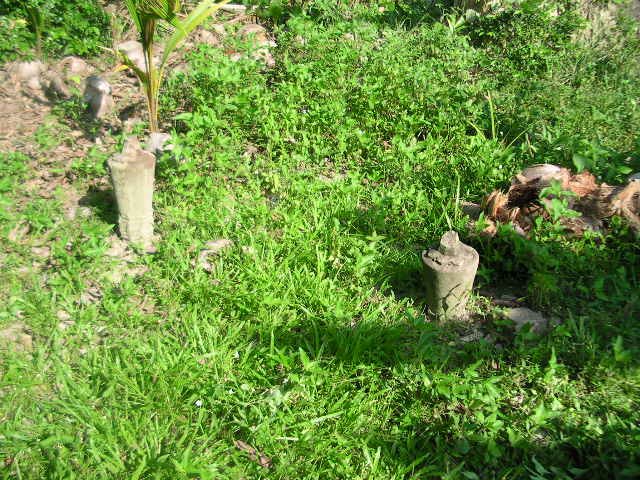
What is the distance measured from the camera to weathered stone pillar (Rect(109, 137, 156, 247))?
3.08 metres

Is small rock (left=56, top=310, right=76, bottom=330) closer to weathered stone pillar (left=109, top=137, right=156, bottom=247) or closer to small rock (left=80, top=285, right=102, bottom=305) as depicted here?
small rock (left=80, top=285, right=102, bottom=305)

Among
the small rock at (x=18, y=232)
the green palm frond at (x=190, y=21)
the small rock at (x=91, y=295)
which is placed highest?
the green palm frond at (x=190, y=21)

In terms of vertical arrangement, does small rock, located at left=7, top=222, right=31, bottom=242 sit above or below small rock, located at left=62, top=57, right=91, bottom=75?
below

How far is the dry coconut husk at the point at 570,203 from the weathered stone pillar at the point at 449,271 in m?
0.51

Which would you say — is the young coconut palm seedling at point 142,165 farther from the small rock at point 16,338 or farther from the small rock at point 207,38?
the small rock at point 207,38

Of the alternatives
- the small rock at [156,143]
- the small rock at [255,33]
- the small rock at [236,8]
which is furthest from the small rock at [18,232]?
the small rock at [236,8]

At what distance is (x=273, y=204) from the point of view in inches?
145

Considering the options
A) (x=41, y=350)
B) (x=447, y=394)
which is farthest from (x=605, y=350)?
(x=41, y=350)

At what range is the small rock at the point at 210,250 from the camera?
10.6 ft

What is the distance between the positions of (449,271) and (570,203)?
1107mm

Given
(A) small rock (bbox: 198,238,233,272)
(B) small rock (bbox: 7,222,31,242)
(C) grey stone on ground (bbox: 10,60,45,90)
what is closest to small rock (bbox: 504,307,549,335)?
(A) small rock (bbox: 198,238,233,272)

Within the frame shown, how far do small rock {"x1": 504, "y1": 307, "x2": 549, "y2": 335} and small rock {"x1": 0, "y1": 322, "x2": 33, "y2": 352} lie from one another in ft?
7.98

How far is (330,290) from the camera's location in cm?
304

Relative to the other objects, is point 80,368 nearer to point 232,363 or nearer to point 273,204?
point 232,363
